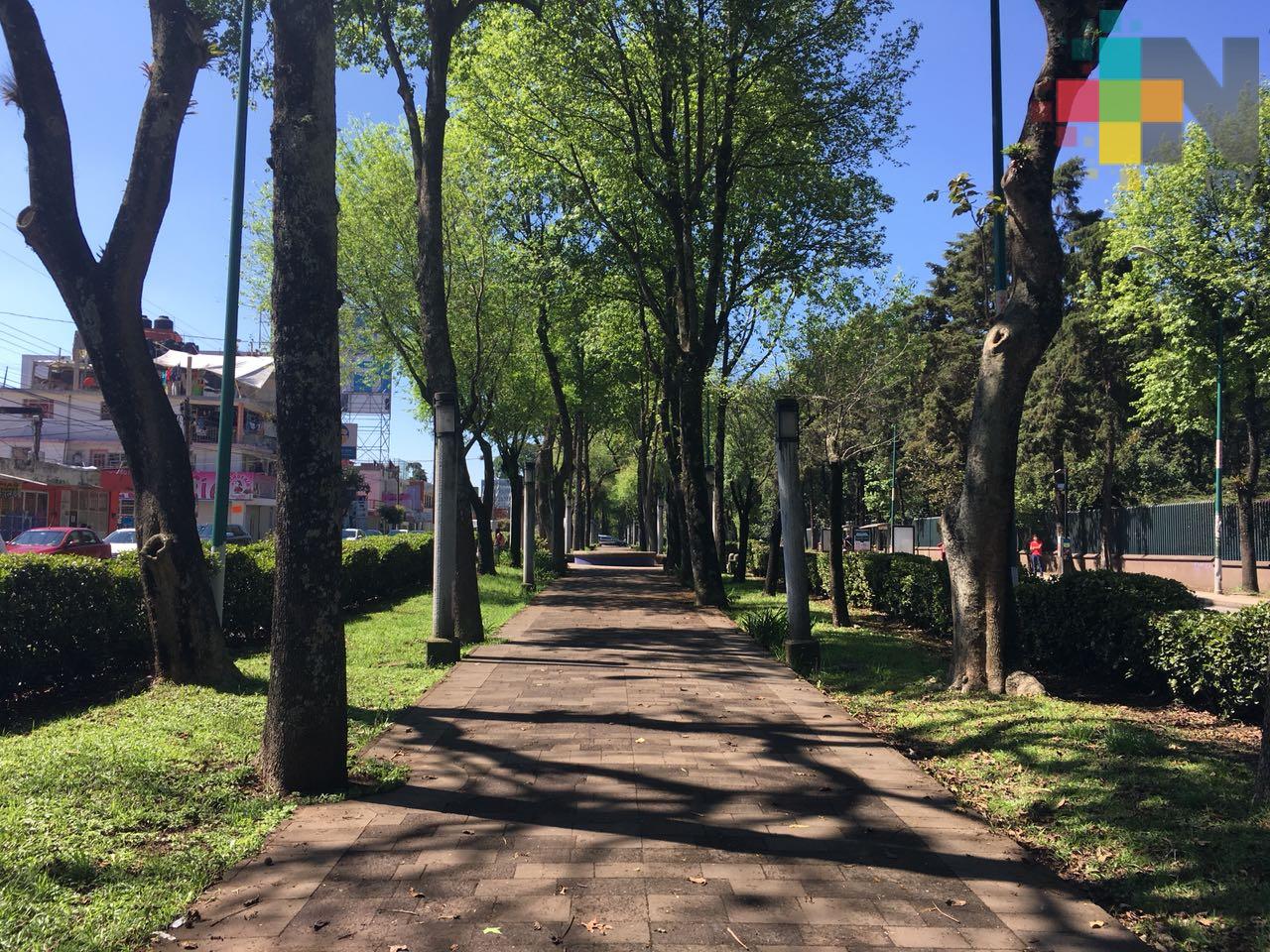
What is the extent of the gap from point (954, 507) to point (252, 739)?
6.40 m

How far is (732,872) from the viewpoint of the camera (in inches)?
160

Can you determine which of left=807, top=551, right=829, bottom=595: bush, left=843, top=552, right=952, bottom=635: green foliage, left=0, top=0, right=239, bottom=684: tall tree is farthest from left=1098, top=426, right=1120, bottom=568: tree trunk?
left=0, top=0, right=239, bottom=684: tall tree

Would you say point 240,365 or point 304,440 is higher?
point 240,365

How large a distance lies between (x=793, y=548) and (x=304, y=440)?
21.5ft

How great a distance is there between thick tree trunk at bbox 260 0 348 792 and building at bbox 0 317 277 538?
33.6m

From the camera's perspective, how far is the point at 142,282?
8.08 meters

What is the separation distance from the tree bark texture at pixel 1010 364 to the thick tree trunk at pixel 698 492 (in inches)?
331

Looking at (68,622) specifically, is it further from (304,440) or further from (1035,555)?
(1035,555)

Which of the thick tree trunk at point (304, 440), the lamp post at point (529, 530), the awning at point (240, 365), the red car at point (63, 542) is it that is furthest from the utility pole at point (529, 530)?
the awning at point (240, 365)

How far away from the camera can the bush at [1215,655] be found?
6.34 m

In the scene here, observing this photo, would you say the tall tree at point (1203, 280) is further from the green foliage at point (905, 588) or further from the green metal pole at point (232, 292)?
the green metal pole at point (232, 292)

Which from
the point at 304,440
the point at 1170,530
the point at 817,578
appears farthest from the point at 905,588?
the point at 1170,530

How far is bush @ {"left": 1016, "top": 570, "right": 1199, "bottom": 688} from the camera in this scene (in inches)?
300

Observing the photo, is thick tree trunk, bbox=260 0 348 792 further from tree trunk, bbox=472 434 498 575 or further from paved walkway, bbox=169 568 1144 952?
tree trunk, bbox=472 434 498 575
